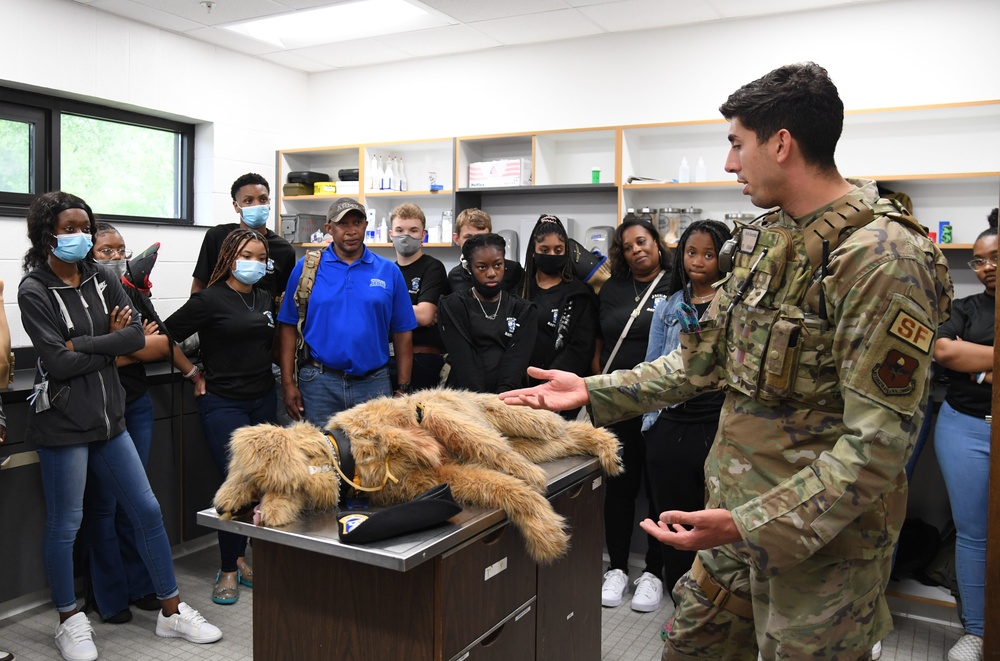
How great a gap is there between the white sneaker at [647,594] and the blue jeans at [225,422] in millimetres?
1767

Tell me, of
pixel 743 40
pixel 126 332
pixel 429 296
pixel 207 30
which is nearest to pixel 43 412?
pixel 126 332

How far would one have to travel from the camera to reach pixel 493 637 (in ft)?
6.79

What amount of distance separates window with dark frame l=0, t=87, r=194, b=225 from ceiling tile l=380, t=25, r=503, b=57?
67.0 inches

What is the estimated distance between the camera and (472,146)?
5.83 metres

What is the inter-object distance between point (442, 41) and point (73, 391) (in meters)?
3.80

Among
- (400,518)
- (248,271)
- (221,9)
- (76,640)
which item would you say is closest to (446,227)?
(221,9)

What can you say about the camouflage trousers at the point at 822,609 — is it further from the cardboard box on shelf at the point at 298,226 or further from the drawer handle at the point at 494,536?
the cardboard box on shelf at the point at 298,226

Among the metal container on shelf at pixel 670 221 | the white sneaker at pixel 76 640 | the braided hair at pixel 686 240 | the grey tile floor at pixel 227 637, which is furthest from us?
the metal container on shelf at pixel 670 221

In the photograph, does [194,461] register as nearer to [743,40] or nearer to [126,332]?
[126,332]

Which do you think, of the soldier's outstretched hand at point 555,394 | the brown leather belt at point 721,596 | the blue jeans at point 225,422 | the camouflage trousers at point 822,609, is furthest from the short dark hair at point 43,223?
the camouflage trousers at point 822,609

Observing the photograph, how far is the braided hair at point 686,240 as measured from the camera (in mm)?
3156

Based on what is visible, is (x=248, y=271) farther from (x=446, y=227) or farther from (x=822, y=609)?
(x=822, y=609)

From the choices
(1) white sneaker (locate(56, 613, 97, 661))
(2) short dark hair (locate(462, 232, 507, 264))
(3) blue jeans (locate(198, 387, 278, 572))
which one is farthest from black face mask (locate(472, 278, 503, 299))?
(1) white sneaker (locate(56, 613, 97, 661))

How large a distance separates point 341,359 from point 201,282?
0.91 meters
